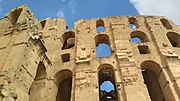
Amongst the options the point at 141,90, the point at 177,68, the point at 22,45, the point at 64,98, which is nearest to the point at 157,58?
the point at 177,68

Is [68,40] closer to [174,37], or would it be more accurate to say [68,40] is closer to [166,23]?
[166,23]

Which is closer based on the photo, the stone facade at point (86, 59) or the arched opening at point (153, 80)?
the stone facade at point (86, 59)

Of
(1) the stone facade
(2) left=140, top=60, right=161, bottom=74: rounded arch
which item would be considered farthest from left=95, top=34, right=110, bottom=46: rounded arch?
(2) left=140, top=60, right=161, bottom=74: rounded arch

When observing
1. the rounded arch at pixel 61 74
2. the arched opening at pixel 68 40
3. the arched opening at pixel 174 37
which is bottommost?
the rounded arch at pixel 61 74

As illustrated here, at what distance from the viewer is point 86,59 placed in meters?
12.8

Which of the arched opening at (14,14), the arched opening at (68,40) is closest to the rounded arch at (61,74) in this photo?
the arched opening at (68,40)

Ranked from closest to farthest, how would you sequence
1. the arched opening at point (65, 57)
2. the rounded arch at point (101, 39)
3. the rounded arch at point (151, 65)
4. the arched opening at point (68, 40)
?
the rounded arch at point (151, 65) → the arched opening at point (65, 57) → the rounded arch at point (101, 39) → the arched opening at point (68, 40)

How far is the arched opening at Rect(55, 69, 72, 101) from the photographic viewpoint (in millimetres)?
13051

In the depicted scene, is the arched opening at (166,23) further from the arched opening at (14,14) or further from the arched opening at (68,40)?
Answer: the arched opening at (14,14)

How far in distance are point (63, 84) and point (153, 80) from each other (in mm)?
6962

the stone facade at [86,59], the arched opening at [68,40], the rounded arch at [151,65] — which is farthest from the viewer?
the arched opening at [68,40]

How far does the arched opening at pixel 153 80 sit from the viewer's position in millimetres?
12805

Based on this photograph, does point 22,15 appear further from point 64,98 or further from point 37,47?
point 64,98

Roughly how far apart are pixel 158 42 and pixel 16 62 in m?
9.83
